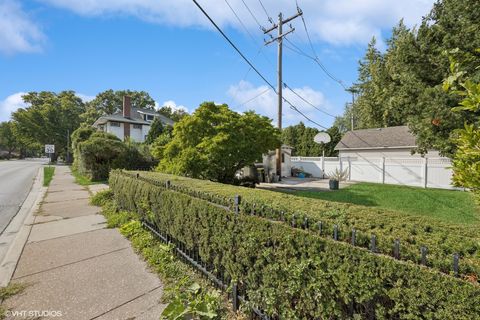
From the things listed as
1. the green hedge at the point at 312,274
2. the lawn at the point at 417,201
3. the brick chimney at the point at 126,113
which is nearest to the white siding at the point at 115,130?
the brick chimney at the point at 126,113

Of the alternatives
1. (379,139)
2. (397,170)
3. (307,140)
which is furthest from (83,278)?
(307,140)

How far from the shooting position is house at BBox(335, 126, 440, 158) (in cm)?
1867

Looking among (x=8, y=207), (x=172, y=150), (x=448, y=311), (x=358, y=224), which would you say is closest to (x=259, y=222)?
(x=358, y=224)

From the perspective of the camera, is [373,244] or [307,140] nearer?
[373,244]

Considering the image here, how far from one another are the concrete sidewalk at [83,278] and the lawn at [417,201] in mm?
7255

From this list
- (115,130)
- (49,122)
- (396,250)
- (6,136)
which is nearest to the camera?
(396,250)

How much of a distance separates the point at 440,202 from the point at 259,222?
10894 mm

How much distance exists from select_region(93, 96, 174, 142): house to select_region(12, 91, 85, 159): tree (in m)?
10.8

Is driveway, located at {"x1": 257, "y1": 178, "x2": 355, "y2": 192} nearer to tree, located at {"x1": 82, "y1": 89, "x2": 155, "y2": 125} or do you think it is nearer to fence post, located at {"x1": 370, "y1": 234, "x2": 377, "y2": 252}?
fence post, located at {"x1": 370, "y1": 234, "x2": 377, "y2": 252}

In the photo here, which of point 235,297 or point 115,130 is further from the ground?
point 115,130

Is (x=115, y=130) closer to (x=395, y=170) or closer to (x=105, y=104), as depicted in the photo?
(x=105, y=104)

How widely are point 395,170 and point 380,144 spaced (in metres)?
5.16

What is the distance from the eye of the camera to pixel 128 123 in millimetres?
34625

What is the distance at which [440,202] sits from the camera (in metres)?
9.94
